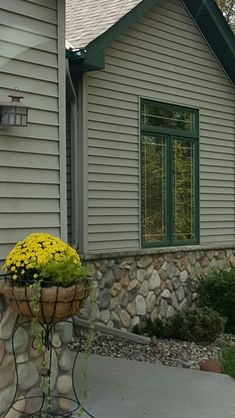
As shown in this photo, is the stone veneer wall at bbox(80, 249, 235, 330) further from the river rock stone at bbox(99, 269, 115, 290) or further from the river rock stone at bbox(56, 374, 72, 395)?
the river rock stone at bbox(56, 374, 72, 395)

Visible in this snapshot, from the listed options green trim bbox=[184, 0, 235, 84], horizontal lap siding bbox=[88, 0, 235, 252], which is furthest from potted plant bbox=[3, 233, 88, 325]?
green trim bbox=[184, 0, 235, 84]

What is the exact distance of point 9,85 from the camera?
4984 millimetres

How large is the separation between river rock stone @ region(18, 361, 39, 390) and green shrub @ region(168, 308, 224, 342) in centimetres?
448

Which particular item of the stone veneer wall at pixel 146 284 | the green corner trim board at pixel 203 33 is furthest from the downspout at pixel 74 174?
the green corner trim board at pixel 203 33

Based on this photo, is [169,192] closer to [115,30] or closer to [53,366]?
[115,30]

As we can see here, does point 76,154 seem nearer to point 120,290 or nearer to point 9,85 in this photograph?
point 120,290

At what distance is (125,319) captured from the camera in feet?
29.6

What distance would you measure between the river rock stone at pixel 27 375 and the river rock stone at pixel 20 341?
11cm

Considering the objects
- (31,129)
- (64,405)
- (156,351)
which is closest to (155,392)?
(64,405)

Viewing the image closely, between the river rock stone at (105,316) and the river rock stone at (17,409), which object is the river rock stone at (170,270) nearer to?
the river rock stone at (105,316)

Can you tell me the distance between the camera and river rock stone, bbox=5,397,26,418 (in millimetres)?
4742

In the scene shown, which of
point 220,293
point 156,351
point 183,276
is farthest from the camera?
point 183,276

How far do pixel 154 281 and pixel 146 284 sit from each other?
207mm

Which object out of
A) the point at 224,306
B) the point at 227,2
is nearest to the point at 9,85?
the point at 224,306
